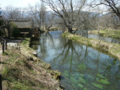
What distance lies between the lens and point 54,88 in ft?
17.4

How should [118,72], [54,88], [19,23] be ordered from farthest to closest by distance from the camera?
1. [19,23]
2. [118,72]
3. [54,88]

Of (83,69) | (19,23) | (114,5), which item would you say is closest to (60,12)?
(19,23)

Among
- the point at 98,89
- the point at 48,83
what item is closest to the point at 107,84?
the point at 98,89

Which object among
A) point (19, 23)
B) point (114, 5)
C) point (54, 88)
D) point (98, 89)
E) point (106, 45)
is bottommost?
point (98, 89)

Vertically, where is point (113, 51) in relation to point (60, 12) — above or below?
below

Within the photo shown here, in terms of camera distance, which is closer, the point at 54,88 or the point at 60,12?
the point at 54,88

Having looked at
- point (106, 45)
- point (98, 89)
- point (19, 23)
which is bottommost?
→ point (98, 89)

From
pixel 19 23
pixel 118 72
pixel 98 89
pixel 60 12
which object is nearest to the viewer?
pixel 98 89

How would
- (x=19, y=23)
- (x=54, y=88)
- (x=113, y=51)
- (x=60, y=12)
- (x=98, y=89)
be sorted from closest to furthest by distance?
(x=54, y=88) → (x=98, y=89) → (x=113, y=51) → (x=19, y=23) → (x=60, y=12)

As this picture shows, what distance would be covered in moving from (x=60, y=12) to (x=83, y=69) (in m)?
23.4

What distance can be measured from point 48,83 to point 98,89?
114 inches

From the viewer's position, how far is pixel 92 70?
898 cm

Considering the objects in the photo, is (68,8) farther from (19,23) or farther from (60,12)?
(19,23)

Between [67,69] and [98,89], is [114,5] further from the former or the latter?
[98,89]
